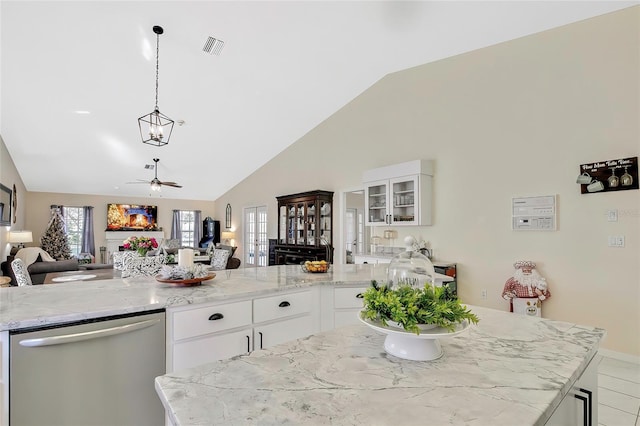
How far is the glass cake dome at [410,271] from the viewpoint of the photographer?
45.8 inches

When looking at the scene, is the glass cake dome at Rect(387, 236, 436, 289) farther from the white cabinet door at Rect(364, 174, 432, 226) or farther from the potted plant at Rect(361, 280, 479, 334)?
the white cabinet door at Rect(364, 174, 432, 226)

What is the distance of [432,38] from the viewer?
405 centimetres

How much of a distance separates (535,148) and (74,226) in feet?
35.7

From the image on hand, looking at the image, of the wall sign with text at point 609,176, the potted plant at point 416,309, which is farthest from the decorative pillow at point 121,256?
the wall sign with text at point 609,176

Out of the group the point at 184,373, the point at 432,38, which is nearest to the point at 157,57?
the point at 432,38

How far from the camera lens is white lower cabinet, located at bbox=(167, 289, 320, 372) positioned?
1.74 meters

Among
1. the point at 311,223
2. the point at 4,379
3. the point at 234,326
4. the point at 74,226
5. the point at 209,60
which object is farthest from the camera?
the point at 74,226

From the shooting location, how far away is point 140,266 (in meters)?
3.64

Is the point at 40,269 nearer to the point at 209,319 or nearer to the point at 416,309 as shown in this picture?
the point at 209,319

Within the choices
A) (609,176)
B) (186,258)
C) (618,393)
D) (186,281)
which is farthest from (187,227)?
(618,393)

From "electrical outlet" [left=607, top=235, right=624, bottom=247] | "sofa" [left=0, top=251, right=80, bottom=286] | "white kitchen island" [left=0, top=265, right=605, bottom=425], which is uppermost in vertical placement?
"electrical outlet" [left=607, top=235, right=624, bottom=247]

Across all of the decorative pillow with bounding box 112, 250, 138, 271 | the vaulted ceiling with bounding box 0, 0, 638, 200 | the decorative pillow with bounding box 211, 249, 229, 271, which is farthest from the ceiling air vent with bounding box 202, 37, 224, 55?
the decorative pillow with bounding box 211, 249, 229, 271

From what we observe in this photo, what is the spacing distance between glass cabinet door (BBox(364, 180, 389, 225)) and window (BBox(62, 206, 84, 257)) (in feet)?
27.7

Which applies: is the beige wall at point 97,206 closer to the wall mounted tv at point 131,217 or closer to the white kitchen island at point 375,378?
the wall mounted tv at point 131,217
